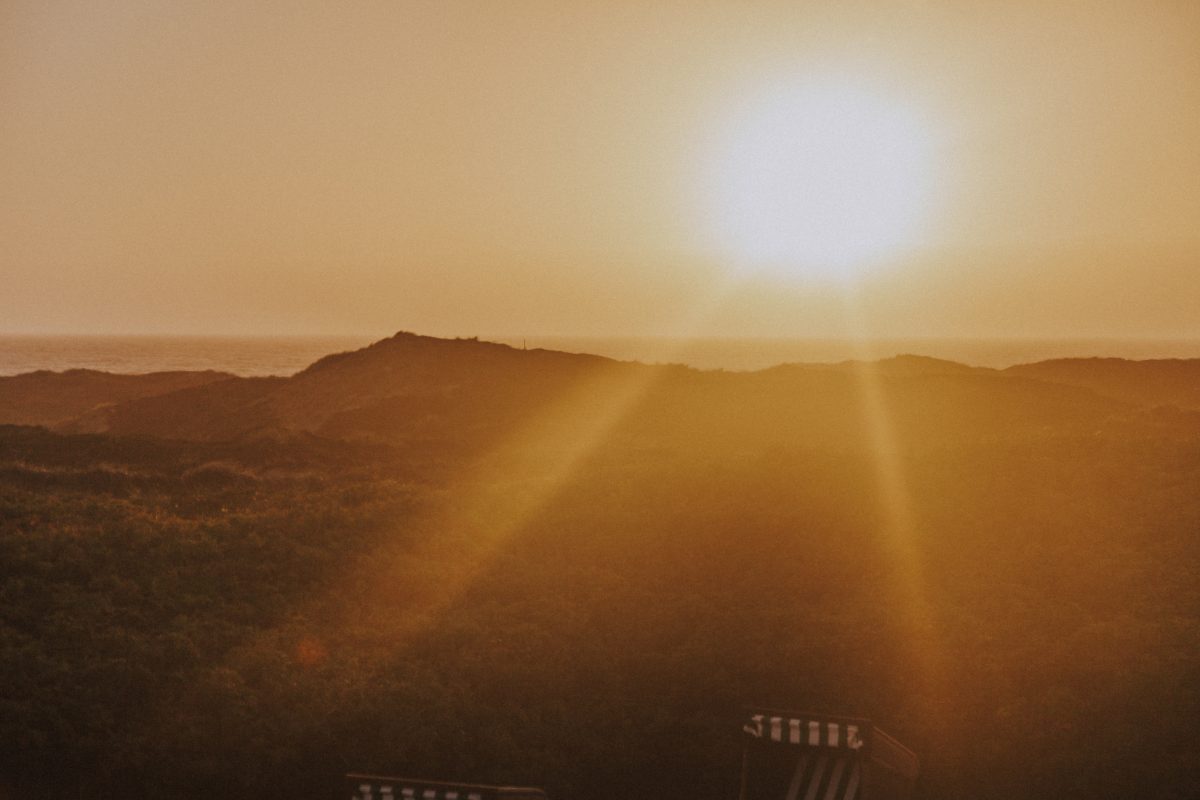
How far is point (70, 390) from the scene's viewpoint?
8031 centimetres

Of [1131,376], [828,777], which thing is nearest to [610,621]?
[828,777]

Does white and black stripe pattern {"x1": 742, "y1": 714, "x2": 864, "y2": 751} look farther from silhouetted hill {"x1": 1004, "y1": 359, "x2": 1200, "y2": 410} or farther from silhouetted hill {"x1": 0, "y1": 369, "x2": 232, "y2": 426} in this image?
silhouetted hill {"x1": 0, "y1": 369, "x2": 232, "y2": 426}

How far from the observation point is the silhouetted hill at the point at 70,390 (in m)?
72.1

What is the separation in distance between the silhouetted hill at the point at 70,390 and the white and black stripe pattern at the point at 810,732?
74257mm

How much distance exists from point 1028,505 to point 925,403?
37.3 meters

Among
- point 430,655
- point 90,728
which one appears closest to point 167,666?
point 90,728

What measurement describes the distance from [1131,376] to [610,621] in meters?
75.7

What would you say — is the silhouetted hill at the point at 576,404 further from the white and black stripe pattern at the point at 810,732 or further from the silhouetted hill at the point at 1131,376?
the white and black stripe pattern at the point at 810,732

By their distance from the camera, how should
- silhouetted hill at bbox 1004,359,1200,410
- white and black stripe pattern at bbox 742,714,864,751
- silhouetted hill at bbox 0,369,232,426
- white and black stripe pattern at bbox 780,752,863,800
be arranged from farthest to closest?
1. silhouetted hill at bbox 0,369,232,426
2. silhouetted hill at bbox 1004,359,1200,410
3. white and black stripe pattern at bbox 780,752,863,800
4. white and black stripe pattern at bbox 742,714,864,751

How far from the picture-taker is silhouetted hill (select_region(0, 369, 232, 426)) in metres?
72.1

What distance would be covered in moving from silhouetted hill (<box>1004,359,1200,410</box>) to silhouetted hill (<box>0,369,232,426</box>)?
263ft

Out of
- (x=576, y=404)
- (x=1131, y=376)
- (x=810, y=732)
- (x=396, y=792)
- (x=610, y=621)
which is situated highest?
(x=1131, y=376)

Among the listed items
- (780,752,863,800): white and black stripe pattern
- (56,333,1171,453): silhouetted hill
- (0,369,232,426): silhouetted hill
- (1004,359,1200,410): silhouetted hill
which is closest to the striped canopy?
(780,752,863,800): white and black stripe pattern

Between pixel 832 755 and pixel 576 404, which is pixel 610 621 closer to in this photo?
pixel 832 755
